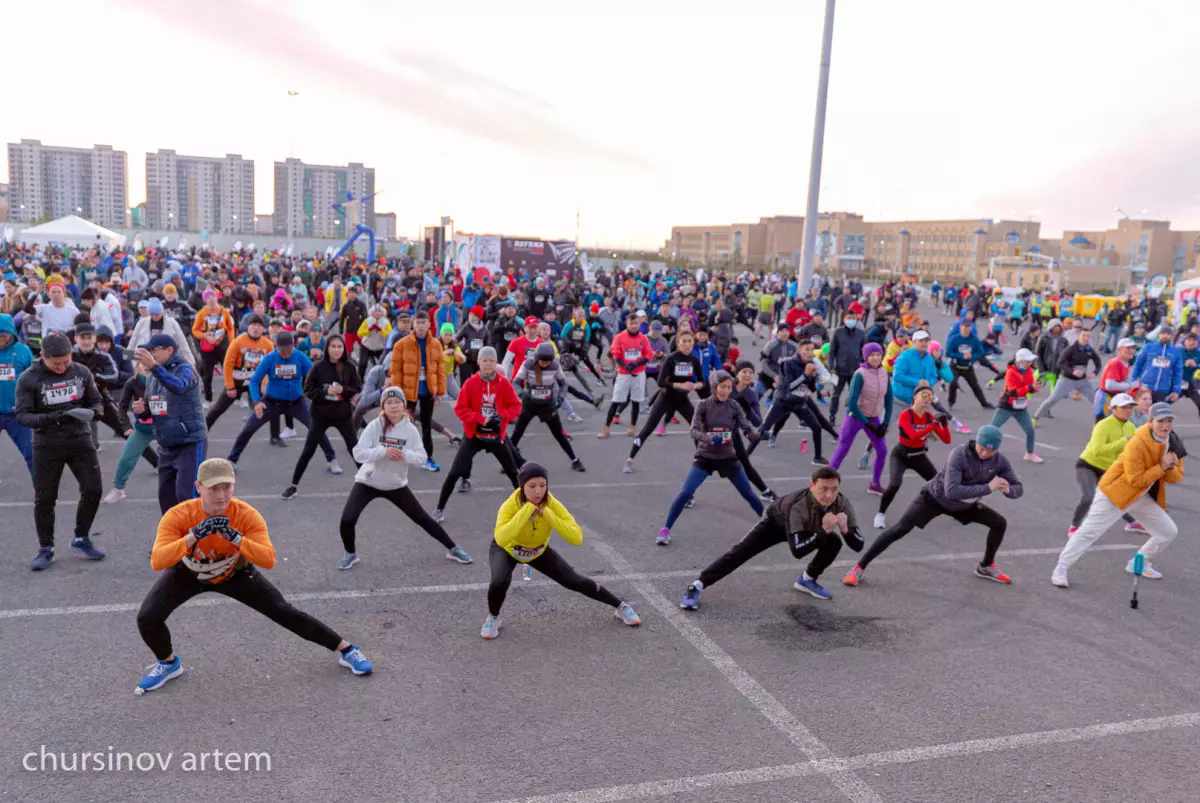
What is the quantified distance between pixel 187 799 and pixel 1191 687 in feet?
20.2

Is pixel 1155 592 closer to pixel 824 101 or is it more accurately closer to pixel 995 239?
pixel 824 101

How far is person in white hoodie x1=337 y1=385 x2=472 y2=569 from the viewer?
6.87 m

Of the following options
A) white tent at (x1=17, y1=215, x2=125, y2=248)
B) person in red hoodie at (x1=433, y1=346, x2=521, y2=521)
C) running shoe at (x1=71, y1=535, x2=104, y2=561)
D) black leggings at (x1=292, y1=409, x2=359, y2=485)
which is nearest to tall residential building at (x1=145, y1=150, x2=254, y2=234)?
white tent at (x1=17, y1=215, x2=125, y2=248)

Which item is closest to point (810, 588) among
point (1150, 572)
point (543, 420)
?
point (1150, 572)

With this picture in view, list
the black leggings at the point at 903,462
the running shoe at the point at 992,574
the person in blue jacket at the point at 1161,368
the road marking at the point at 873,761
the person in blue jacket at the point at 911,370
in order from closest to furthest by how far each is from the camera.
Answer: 1. the road marking at the point at 873,761
2. the running shoe at the point at 992,574
3. the black leggings at the point at 903,462
4. the person in blue jacket at the point at 911,370
5. the person in blue jacket at the point at 1161,368

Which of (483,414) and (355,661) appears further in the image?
(483,414)

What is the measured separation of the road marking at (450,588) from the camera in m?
5.98

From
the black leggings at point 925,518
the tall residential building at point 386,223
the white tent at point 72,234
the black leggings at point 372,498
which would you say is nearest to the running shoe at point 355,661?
the black leggings at point 372,498

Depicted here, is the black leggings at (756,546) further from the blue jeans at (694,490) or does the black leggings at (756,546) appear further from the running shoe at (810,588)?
the blue jeans at (694,490)

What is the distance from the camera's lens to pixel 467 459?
845 centimetres

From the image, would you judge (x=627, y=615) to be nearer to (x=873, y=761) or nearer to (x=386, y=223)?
(x=873, y=761)

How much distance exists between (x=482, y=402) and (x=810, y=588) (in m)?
3.69

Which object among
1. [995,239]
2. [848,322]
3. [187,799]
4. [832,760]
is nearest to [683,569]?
[832,760]

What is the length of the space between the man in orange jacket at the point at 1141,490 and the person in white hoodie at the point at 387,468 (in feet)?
18.3
